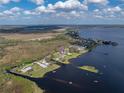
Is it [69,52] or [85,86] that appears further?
[69,52]

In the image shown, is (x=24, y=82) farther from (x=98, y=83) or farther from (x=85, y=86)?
(x=98, y=83)

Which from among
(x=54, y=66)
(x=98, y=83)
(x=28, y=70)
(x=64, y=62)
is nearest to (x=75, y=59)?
(x=64, y=62)

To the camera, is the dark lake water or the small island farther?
the small island

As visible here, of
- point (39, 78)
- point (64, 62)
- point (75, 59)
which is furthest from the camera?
point (75, 59)

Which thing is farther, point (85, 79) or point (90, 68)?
point (90, 68)

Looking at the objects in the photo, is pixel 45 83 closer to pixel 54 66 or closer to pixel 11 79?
pixel 11 79

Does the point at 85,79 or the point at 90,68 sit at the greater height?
the point at 85,79

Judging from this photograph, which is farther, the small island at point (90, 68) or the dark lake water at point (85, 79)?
the small island at point (90, 68)

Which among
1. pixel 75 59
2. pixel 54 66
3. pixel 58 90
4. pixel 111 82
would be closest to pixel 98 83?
pixel 111 82

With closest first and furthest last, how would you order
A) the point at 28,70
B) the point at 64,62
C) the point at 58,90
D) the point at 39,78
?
the point at 58,90
the point at 39,78
the point at 28,70
the point at 64,62
